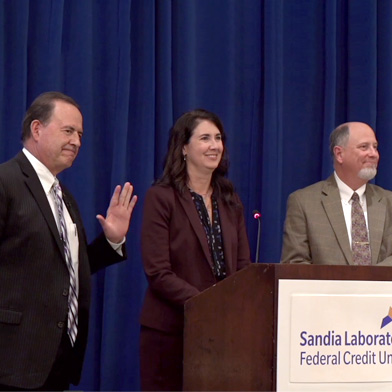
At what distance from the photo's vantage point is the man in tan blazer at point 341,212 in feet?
10.5

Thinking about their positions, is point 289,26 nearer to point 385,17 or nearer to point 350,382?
point 385,17

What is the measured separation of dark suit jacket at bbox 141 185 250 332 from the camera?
8.98ft

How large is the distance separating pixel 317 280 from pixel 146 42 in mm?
2109

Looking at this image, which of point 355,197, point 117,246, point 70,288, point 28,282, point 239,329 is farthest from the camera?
point 355,197

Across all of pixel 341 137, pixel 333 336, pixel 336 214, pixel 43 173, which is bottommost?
pixel 333 336

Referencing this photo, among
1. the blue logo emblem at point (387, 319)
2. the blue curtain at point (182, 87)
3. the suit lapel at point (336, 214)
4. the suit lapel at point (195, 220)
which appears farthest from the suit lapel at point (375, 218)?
the blue logo emblem at point (387, 319)

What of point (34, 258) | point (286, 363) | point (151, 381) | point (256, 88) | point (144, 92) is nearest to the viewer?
point (286, 363)

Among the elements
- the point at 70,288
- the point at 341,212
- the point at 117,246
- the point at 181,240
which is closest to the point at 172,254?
the point at 181,240

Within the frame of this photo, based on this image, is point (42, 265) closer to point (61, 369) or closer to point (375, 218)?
point (61, 369)

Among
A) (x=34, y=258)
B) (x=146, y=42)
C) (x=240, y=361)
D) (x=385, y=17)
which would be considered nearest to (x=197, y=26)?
(x=146, y=42)

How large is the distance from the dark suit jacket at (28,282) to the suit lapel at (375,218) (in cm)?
162

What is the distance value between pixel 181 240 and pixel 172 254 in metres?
0.07

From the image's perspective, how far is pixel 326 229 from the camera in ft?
10.6

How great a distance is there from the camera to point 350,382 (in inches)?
80.0
